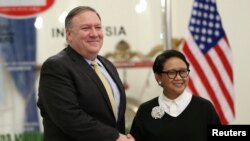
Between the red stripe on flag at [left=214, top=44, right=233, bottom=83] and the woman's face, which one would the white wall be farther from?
the woman's face

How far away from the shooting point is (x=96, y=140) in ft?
5.34

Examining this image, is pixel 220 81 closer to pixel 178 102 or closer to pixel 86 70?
pixel 178 102

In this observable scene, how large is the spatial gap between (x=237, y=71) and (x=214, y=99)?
293 millimetres

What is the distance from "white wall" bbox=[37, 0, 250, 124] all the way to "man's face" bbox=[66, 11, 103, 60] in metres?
1.22

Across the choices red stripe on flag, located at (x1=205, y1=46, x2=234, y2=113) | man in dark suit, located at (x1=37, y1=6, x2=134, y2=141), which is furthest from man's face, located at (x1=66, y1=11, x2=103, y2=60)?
red stripe on flag, located at (x1=205, y1=46, x2=234, y2=113)

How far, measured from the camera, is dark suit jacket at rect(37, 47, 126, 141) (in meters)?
1.61

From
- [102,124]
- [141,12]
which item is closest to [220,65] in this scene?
[141,12]

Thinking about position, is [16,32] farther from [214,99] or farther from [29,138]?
[214,99]

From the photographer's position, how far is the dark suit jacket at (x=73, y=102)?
1.61m

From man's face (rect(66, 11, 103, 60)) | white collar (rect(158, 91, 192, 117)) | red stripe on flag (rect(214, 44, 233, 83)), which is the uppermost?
man's face (rect(66, 11, 103, 60))

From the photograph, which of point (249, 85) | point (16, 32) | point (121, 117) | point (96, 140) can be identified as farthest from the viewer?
point (249, 85)

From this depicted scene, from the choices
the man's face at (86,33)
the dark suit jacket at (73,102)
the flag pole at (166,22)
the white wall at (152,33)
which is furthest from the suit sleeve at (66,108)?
the flag pole at (166,22)

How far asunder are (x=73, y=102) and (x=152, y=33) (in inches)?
57.8

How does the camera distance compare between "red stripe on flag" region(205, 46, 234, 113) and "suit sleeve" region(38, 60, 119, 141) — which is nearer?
"suit sleeve" region(38, 60, 119, 141)
